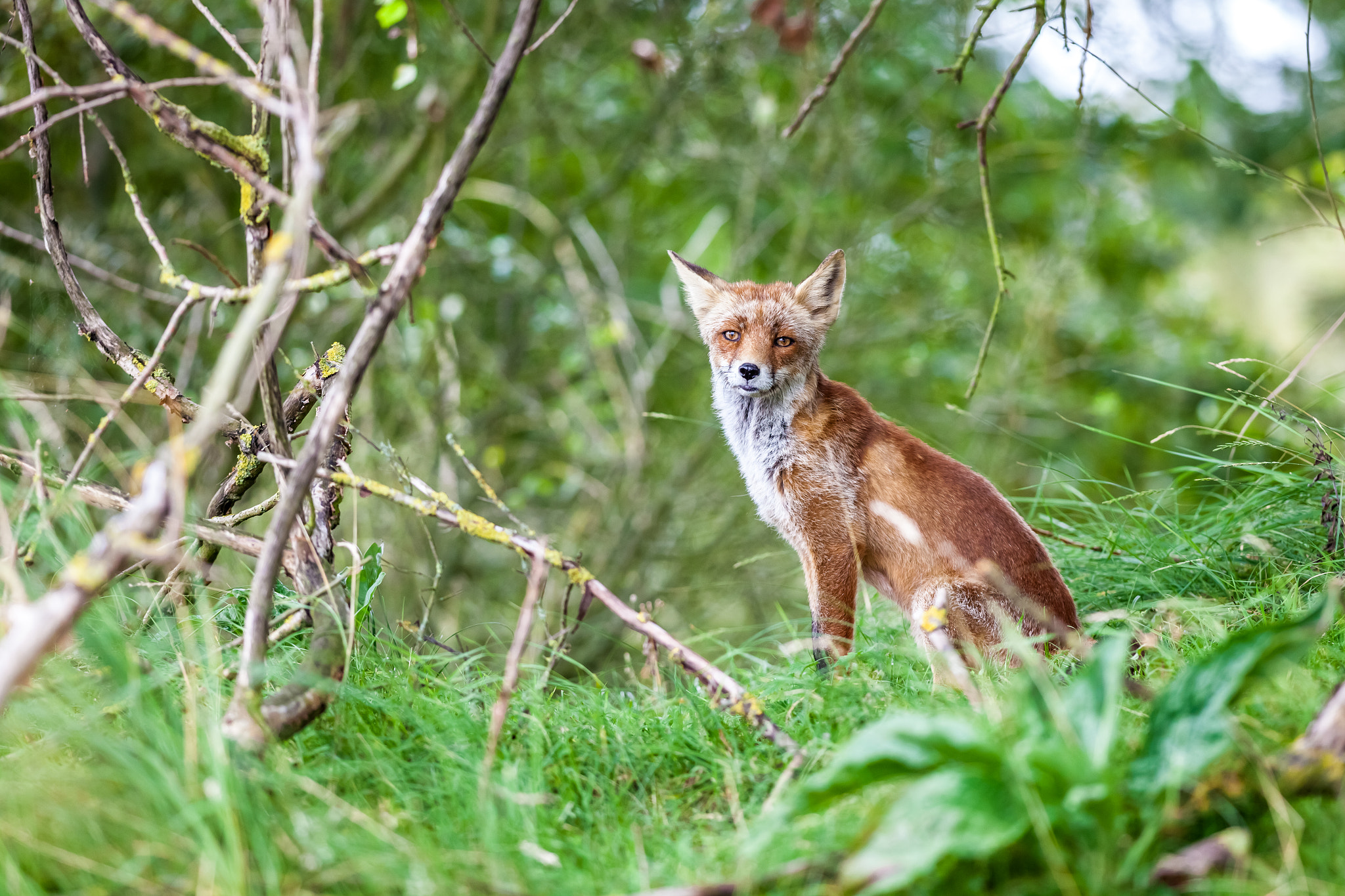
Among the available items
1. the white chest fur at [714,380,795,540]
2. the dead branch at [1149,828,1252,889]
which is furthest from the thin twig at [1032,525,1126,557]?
the dead branch at [1149,828,1252,889]

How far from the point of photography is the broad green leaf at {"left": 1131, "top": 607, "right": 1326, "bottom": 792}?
206 centimetres

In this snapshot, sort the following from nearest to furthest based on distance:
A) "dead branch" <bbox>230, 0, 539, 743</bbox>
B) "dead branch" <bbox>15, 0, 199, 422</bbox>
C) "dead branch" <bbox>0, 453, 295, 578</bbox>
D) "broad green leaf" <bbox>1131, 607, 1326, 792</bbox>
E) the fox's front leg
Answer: "broad green leaf" <bbox>1131, 607, 1326, 792</bbox>, "dead branch" <bbox>230, 0, 539, 743</bbox>, "dead branch" <bbox>0, 453, 295, 578</bbox>, "dead branch" <bbox>15, 0, 199, 422</bbox>, the fox's front leg

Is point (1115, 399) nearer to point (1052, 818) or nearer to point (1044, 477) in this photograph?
point (1044, 477)

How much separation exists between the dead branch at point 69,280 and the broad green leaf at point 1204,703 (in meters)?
3.12

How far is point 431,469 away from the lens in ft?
31.3

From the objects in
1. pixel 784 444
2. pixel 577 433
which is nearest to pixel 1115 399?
pixel 784 444

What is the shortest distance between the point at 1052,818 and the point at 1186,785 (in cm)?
38

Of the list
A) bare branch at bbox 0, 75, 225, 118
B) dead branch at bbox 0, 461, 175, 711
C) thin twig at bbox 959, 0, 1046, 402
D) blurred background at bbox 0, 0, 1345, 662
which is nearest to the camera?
dead branch at bbox 0, 461, 175, 711

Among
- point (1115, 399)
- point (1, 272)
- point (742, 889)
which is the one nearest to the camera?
point (742, 889)

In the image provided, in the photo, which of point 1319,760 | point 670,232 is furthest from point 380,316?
point 670,232

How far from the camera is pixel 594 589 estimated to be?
3006 mm

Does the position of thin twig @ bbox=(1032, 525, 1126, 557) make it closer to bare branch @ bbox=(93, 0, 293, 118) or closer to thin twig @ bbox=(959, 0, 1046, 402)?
thin twig @ bbox=(959, 0, 1046, 402)

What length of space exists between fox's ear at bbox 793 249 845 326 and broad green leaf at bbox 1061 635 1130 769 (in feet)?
11.9

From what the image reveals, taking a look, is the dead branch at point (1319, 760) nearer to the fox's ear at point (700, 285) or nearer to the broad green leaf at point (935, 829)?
the broad green leaf at point (935, 829)
